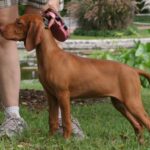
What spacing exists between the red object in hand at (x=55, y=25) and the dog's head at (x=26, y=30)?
0.48 ft

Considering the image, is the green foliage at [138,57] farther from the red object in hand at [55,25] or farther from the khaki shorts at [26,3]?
the red object in hand at [55,25]

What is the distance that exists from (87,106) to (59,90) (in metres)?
3.39

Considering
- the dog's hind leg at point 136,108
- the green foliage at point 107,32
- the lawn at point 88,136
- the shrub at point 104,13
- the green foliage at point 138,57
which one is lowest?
the green foliage at point 107,32

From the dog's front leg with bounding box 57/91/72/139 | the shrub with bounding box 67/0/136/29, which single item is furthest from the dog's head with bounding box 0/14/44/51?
the shrub with bounding box 67/0/136/29

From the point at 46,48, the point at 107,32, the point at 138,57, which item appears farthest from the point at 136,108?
the point at 107,32

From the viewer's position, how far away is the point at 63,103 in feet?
16.6

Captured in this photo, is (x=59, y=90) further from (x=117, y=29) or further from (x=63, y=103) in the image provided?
(x=117, y=29)

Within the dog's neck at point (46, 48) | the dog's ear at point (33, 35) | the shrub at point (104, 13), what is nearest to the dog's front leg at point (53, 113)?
the dog's neck at point (46, 48)

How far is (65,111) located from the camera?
5086mm

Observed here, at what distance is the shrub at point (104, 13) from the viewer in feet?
81.5

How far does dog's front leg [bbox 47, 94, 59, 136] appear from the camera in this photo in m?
5.25

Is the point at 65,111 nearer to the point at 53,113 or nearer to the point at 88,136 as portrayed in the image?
the point at 53,113

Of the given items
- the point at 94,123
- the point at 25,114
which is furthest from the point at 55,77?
the point at 25,114

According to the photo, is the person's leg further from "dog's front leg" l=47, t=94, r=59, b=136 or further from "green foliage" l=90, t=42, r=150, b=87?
"green foliage" l=90, t=42, r=150, b=87
